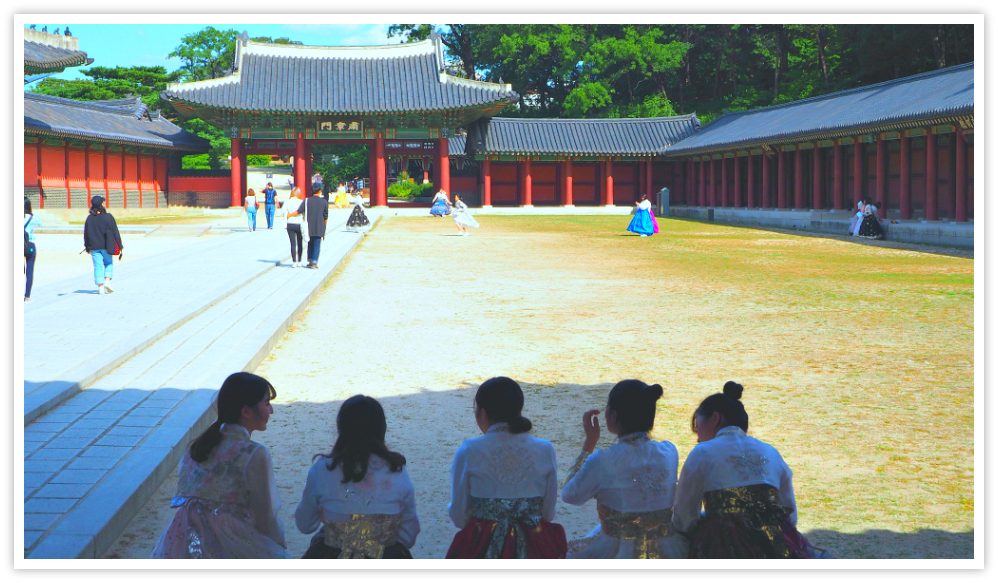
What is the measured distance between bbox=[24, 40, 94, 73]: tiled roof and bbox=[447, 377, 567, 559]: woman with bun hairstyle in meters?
26.6

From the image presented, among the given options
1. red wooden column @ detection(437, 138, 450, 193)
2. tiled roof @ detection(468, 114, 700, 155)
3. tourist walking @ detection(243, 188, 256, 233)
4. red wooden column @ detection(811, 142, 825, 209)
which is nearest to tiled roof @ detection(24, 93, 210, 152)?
tourist walking @ detection(243, 188, 256, 233)

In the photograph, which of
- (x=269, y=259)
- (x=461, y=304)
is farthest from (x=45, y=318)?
(x=269, y=259)

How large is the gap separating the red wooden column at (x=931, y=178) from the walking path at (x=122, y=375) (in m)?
16.7

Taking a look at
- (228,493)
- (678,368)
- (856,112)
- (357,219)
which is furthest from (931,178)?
(228,493)

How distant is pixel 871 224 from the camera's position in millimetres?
24062

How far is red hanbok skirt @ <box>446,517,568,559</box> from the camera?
11.0 ft

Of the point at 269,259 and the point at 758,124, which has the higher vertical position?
the point at 758,124

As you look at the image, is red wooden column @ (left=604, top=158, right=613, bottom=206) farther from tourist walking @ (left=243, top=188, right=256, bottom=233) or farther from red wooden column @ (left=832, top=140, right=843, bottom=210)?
tourist walking @ (left=243, top=188, right=256, bottom=233)

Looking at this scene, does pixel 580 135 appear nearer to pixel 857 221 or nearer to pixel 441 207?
pixel 441 207

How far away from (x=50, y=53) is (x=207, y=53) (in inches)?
1316

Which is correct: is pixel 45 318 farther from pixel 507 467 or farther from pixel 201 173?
pixel 201 173

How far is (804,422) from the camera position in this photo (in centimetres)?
599

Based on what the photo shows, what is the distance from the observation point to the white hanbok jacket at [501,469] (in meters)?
3.40
